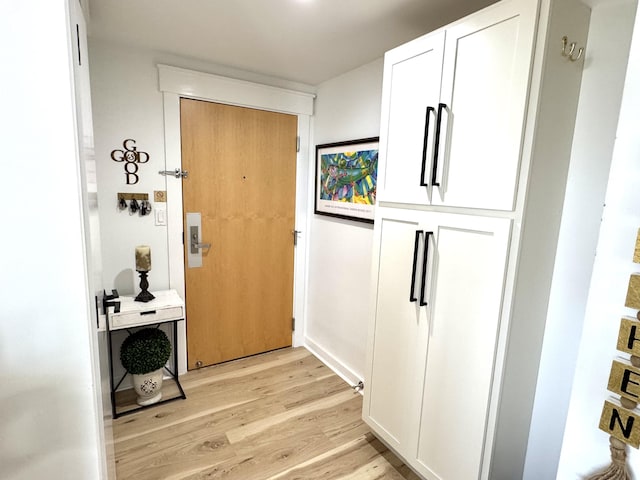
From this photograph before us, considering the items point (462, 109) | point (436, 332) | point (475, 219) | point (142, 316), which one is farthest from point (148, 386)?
point (462, 109)

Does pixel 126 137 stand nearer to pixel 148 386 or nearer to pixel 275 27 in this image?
pixel 275 27

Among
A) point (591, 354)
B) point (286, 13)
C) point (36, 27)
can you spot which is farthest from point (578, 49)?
point (36, 27)

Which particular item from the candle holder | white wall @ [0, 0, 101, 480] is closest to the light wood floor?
the candle holder

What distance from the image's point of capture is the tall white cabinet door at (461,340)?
129 centimetres

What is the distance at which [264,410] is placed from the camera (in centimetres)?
225

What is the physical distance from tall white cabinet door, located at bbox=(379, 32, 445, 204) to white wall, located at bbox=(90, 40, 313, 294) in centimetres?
150

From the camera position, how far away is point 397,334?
1.72m

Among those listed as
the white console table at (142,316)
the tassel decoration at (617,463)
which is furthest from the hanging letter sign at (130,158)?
the tassel decoration at (617,463)

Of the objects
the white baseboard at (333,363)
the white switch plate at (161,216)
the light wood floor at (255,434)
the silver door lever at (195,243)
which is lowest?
the light wood floor at (255,434)

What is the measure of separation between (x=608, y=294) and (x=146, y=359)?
93.0 inches

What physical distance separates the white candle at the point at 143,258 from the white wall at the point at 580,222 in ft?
7.48

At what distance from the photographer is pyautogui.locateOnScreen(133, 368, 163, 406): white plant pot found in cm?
223

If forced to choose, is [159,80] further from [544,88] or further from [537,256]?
[537,256]

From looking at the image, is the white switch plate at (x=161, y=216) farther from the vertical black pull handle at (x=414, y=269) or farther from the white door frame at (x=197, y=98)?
the vertical black pull handle at (x=414, y=269)
